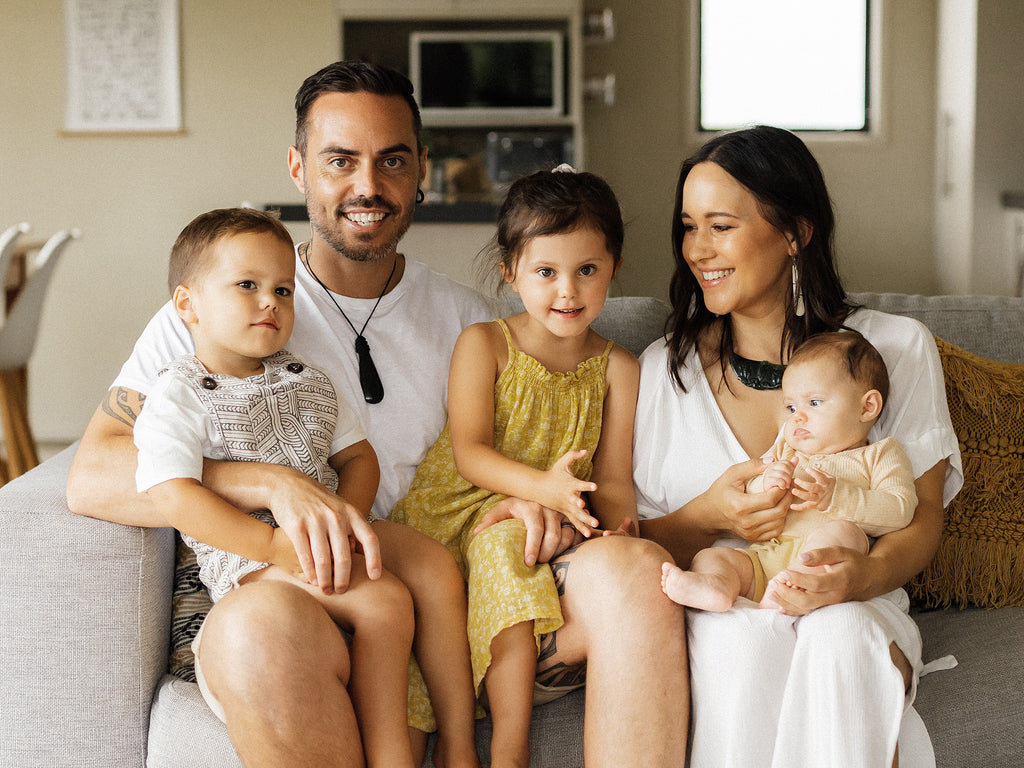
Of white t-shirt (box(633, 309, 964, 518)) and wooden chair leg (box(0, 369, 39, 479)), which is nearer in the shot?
white t-shirt (box(633, 309, 964, 518))

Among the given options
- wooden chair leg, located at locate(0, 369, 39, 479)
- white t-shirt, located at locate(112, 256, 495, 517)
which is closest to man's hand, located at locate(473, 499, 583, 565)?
white t-shirt, located at locate(112, 256, 495, 517)

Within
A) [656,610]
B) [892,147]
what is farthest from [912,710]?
[892,147]

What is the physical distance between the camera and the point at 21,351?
12.1 ft

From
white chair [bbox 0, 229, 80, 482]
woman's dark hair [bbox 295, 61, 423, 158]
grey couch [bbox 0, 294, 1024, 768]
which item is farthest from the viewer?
white chair [bbox 0, 229, 80, 482]

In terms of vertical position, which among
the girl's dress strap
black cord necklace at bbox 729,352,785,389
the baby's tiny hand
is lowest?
the baby's tiny hand

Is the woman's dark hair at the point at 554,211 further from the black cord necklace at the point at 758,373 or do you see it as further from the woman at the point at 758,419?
the black cord necklace at the point at 758,373

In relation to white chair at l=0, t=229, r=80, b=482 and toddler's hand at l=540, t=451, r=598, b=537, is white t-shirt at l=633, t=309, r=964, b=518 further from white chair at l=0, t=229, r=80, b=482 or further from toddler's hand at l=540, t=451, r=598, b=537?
white chair at l=0, t=229, r=80, b=482

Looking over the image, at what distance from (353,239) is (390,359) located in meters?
0.22

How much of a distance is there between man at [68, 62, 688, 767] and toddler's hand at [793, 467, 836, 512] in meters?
0.22

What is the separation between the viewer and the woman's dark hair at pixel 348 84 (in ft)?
5.54

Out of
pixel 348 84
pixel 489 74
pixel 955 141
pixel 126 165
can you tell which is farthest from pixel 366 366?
pixel 955 141

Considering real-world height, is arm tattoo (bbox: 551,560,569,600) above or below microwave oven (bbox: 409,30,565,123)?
below

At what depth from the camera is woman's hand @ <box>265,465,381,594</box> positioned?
1312 millimetres

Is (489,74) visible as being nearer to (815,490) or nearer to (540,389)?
(540,389)
